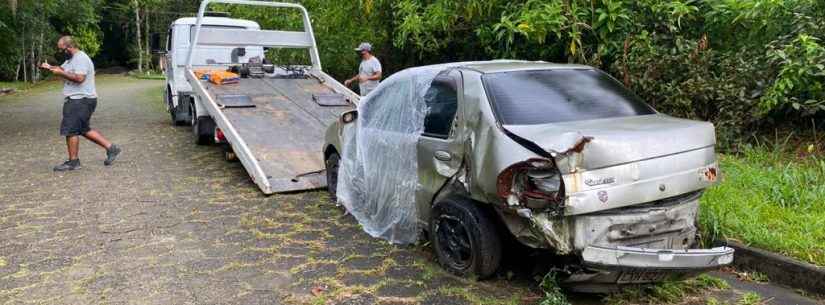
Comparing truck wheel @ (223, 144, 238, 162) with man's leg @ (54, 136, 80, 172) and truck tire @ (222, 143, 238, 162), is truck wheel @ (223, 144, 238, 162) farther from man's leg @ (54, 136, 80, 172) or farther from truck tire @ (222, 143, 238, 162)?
man's leg @ (54, 136, 80, 172)

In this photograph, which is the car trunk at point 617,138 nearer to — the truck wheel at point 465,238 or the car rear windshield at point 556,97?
the car rear windshield at point 556,97

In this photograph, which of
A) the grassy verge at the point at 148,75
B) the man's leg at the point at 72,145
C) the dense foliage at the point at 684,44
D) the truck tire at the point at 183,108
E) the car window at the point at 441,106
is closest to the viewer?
the car window at the point at 441,106

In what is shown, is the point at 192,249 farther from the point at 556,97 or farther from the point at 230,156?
the point at 230,156

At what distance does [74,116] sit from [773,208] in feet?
24.8

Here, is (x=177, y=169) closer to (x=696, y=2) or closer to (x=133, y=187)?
(x=133, y=187)

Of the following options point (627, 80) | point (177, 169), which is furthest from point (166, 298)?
point (627, 80)

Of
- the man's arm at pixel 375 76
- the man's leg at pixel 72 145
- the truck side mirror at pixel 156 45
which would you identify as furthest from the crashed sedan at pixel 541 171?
the truck side mirror at pixel 156 45

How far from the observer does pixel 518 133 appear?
3.64 metres

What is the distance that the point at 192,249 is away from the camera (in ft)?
16.1

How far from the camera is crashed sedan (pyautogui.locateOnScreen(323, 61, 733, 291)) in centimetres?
338

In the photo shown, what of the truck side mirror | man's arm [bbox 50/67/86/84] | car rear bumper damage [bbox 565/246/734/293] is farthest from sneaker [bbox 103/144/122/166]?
car rear bumper damage [bbox 565/246/734/293]

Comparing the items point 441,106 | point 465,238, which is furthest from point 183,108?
point 465,238

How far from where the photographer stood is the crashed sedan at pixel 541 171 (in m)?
3.38

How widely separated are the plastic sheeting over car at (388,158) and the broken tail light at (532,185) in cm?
115
